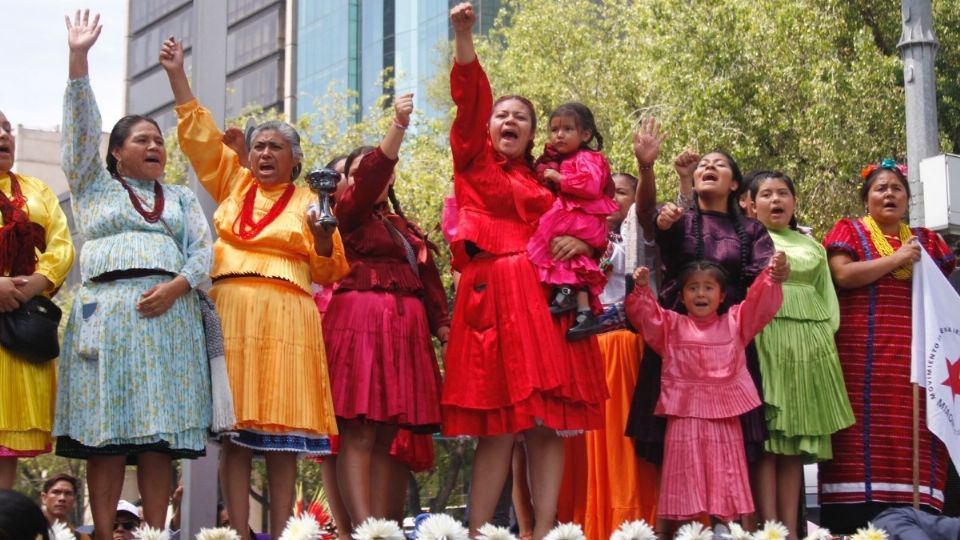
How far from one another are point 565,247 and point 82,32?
235 cm

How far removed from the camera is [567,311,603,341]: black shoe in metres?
6.15

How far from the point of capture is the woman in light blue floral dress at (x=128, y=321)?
591 cm

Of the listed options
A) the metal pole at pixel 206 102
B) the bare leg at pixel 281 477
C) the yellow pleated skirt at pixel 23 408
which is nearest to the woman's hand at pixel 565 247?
the bare leg at pixel 281 477

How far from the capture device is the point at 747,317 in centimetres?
668

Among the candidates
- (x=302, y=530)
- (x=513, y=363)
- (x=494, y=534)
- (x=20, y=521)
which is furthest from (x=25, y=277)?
(x=20, y=521)

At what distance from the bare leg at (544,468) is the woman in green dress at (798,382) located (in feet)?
4.05

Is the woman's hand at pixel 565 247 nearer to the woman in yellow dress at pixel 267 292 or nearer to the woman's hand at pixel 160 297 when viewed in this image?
the woman in yellow dress at pixel 267 292

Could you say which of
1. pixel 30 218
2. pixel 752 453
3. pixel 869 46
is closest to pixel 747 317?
pixel 752 453

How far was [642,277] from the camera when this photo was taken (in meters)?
6.64

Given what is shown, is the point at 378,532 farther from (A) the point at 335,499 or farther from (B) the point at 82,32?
(B) the point at 82,32

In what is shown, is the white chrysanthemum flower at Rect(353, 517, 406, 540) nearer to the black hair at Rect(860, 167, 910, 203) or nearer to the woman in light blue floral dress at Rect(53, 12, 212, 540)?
the woman in light blue floral dress at Rect(53, 12, 212, 540)

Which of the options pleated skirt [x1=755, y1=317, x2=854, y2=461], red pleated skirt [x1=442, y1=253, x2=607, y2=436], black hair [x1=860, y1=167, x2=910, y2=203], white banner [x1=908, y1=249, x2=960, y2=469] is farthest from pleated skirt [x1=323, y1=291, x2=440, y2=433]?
black hair [x1=860, y1=167, x2=910, y2=203]

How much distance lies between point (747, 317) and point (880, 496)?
119cm

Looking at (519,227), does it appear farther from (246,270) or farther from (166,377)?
(166,377)
